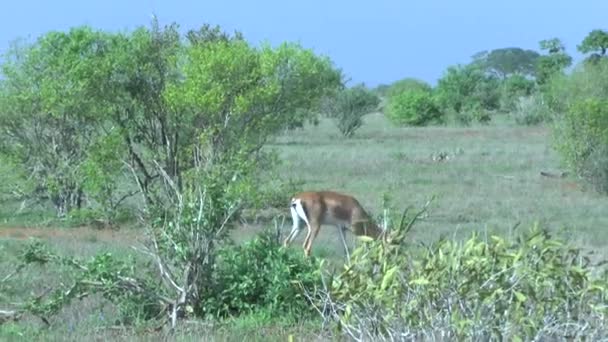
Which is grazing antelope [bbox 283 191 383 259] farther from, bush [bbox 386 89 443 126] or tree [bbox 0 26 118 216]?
bush [bbox 386 89 443 126]

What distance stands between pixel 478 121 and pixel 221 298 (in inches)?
2032

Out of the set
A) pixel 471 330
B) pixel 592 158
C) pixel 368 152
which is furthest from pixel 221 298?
pixel 368 152

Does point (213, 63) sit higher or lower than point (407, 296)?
higher

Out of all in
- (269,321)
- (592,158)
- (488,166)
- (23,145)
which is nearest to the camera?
(269,321)

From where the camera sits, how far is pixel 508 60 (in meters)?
94.1

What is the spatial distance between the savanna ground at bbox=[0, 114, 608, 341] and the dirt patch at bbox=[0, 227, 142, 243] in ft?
0.06

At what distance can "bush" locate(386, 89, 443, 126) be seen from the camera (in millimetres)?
59062

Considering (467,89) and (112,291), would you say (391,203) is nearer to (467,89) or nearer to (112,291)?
(112,291)

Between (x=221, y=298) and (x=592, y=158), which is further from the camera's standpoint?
(x=592, y=158)

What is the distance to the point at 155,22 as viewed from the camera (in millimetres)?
19859

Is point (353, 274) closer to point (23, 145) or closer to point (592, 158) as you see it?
point (23, 145)

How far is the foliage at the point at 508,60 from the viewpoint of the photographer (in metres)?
93.1

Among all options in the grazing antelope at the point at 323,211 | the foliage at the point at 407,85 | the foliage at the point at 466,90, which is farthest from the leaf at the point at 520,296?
the foliage at the point at 407,85

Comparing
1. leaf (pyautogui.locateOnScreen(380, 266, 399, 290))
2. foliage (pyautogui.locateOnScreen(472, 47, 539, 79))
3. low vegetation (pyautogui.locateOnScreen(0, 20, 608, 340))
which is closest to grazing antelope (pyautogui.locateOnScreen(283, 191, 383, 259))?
low vegetation (pyautogui.locateOnScreen(0, 20, 608, 340))
